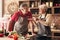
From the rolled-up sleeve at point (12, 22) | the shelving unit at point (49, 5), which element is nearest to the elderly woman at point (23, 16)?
the rolled-up sleeve at point (12, 22)

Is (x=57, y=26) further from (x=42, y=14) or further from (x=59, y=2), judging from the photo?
(x=42, y=14)

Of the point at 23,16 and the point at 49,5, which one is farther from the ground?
the point at 49,5

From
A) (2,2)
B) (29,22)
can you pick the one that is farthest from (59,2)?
(29,22)

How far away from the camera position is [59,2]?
451cm

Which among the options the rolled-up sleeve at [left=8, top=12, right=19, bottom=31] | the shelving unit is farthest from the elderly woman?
the shelving unit

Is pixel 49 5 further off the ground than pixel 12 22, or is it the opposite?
pixel 49 5

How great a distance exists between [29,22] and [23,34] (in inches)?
6.2

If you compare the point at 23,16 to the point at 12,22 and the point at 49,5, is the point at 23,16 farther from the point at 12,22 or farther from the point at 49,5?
the point at 49,5

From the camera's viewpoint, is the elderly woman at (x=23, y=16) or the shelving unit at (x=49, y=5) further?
the shelving unit at (x=49, y=5)

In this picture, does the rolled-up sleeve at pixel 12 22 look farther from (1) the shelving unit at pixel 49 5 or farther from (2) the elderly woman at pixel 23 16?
(1) the shelving unit at pixel 49 5

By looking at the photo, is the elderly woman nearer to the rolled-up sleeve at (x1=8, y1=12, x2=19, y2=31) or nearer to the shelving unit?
the rolled-up sleeve at (x1=8, y1=12, x2=19, y2=31)

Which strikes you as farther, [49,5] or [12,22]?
[49,5]

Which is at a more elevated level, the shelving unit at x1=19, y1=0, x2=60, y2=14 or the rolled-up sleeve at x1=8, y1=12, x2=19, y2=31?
the shelving unit at x1=19, y1=0, x2=60, y2=14

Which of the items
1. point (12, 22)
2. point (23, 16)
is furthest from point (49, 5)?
point (12, 22)
